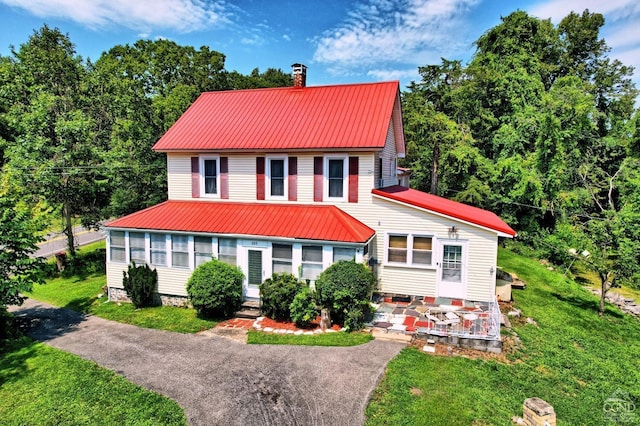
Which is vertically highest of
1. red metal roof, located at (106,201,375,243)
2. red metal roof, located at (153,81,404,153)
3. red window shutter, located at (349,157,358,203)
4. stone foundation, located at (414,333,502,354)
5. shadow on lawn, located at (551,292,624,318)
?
red metal roof, located at (153,81,404,153)

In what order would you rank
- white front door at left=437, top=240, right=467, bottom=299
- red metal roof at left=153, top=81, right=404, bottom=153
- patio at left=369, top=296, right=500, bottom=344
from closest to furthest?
patio at left=369, top=296, right=500, bottom=344
white front door at left=437, top=240, right=467, bottom=299
red metal roof at left=153, top=81, right=404, bottom=153

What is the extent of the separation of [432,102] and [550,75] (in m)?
10.7

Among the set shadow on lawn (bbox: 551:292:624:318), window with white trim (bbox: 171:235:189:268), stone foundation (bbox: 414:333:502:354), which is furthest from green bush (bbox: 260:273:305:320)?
shadow on lawn (bbox: 551:292:624:318)

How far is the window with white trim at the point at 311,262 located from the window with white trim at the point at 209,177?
5.80m

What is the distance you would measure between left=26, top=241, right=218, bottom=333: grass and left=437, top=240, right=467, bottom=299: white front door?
28.0ft

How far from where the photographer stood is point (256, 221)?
15141mm

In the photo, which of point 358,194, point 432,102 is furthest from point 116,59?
point 358,194

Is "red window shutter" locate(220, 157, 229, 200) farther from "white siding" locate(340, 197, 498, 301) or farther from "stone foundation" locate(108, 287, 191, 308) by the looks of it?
"white siding" locate(340, 197, 498, 301)

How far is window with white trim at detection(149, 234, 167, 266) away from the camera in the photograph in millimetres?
15584

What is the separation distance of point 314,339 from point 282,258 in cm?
366

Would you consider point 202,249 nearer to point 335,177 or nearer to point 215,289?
point 215,289

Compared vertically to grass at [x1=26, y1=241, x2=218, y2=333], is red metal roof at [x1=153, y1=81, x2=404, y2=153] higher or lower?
higher

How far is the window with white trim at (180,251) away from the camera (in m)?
15.3

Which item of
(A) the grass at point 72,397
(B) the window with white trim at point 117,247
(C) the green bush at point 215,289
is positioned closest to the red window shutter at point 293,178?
(C) the green bush at point 215,289
